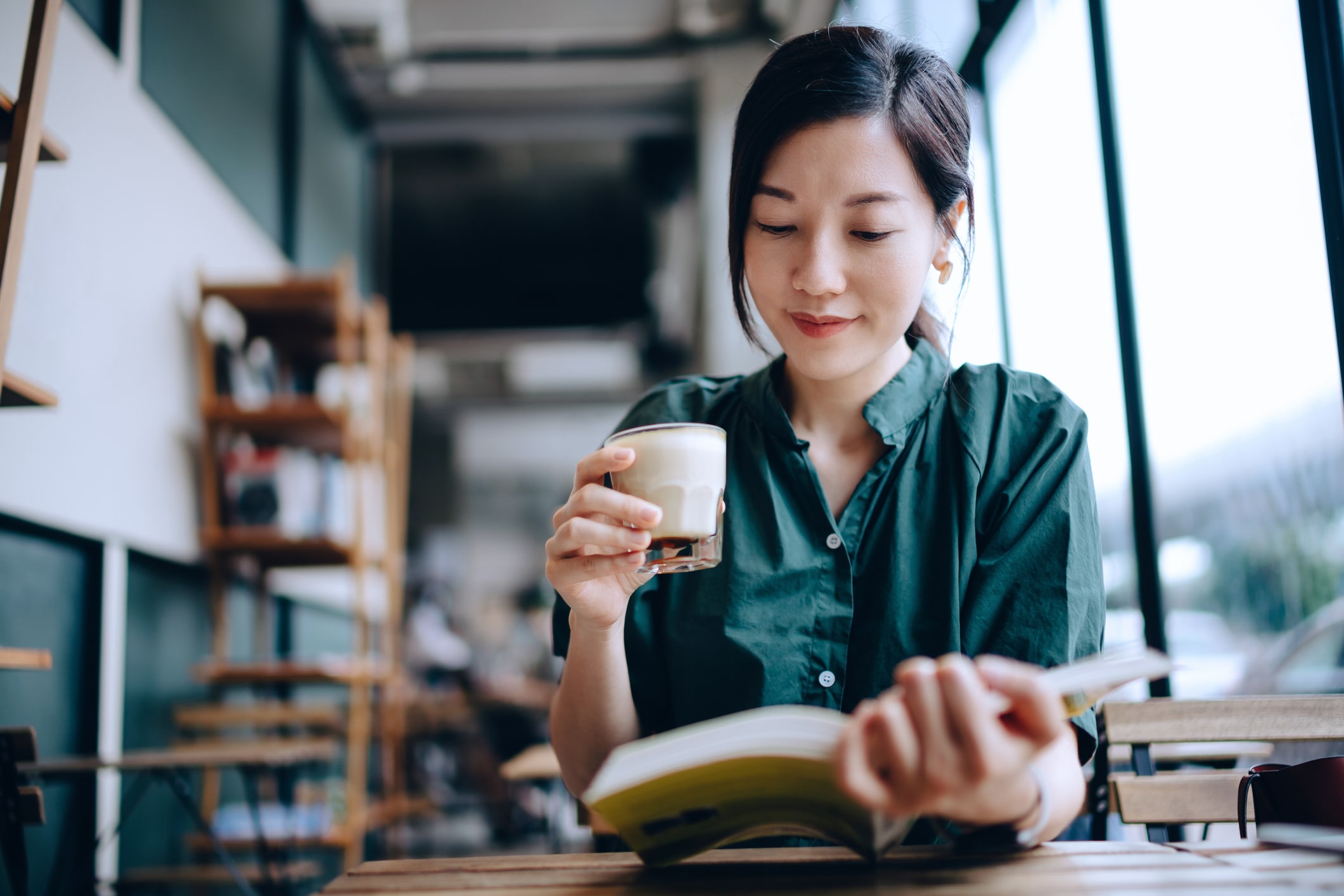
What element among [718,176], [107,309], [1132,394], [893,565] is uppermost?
[718,176]

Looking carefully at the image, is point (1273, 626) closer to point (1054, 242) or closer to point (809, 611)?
point (1054, 242)

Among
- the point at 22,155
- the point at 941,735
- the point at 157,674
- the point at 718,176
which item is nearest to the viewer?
the point at 941,735

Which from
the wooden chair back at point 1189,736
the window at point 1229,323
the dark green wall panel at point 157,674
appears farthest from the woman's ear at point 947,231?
the dark green wall panel at point 157,674

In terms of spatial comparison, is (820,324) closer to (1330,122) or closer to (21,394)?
(1330,122)

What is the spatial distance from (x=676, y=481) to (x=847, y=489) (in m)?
0.36

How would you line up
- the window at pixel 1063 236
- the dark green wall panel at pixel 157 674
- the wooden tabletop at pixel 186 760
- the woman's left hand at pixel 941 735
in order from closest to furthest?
the woman's left hand at pixel 941 735
the wooden tabletop at pixel 186 760
the window at pixel 1063 236
the dark green wall panel at pixel 157 674

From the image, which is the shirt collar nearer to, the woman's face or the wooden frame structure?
the woman's face

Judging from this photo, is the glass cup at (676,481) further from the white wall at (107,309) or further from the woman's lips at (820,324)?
the white wall at (107,309)

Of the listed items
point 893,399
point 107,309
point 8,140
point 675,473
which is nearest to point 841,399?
point 893,399

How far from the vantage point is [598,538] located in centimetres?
85

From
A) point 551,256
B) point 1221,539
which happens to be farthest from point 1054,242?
point 551,256

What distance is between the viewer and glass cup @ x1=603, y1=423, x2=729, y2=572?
0.90 metres

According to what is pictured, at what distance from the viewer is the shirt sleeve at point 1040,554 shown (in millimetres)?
962

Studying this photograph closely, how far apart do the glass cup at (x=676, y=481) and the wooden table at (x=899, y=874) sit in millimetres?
271
